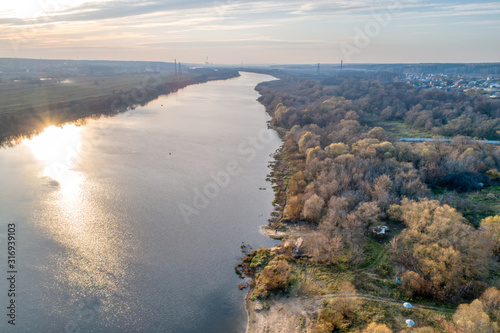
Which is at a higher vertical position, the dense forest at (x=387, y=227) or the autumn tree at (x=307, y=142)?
the autumn tree at (x=307, y=142)

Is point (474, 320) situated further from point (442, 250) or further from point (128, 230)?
point (128, 230)

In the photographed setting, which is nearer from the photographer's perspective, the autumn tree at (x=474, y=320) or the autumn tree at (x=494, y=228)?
the autumn tree at (x=474, y=320)

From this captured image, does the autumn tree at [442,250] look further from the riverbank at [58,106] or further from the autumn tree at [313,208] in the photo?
the riverbank at [58,106]

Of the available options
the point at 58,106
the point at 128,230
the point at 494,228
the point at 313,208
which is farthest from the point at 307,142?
the point at 58,106

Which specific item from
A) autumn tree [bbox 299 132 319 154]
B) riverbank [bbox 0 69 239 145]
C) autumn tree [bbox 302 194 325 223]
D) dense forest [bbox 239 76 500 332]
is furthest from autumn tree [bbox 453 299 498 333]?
riverbank [bbox 0 69 239 145]

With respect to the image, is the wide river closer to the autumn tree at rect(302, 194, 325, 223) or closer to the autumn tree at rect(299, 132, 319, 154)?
the autumn tree at rect(302, 194, 325, 223)

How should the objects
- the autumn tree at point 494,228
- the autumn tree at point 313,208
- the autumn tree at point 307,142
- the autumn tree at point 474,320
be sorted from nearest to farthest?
the autumn tree at point 474,320 < the autumn tree at point 494,228 < the autumn tree at point 313,208 < the autumn tree at point 307,142

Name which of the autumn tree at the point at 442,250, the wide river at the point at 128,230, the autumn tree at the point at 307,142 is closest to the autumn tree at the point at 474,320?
the autumn tree at the point at 442,250

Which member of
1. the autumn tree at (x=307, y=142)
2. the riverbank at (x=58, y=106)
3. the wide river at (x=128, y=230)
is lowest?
the wide river at (x=128, y=230)
